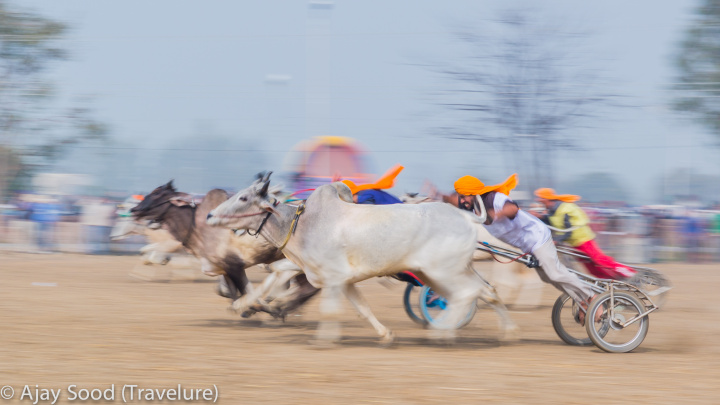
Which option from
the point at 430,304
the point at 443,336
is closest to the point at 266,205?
the point at 443,336

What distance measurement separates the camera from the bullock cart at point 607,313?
8.92m

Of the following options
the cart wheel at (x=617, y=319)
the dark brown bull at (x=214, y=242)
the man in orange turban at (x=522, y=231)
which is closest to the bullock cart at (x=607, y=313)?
the cart wheel at (x=617, y=319)

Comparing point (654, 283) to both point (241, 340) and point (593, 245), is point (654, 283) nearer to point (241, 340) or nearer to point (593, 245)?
point (593, 245)

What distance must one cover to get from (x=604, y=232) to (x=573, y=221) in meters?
12.5

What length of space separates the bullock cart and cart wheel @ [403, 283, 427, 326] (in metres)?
1.65

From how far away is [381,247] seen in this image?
28.9 feet

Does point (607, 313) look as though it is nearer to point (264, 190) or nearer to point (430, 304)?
point (430, 304)

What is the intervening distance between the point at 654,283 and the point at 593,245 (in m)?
0.78

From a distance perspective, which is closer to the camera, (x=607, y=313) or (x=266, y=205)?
(x=607, y=313)

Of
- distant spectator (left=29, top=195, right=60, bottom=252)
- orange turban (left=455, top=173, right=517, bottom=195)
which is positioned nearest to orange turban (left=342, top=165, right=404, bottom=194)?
orange turban (left=455, top=173, right=517, bottom=195)

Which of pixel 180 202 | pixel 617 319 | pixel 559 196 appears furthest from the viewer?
pixel 559 196

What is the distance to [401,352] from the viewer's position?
28.8ft

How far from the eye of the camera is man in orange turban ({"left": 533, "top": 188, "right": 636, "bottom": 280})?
9.95 meters

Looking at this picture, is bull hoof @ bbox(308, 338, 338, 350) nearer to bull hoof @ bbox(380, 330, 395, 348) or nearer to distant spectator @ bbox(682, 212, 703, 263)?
bull hoof @ bbox(380, 330, 395, 348)
